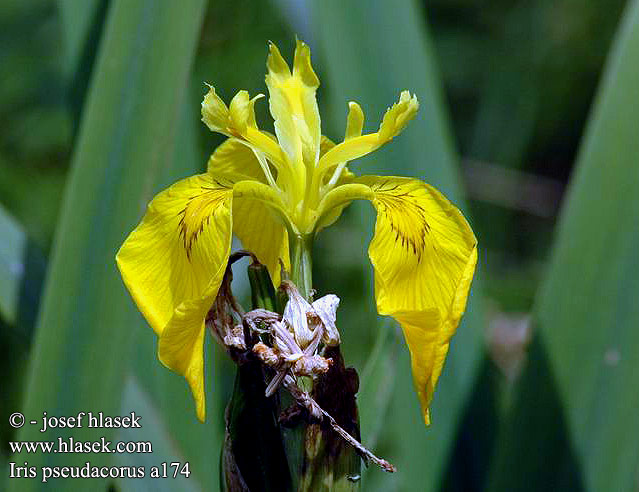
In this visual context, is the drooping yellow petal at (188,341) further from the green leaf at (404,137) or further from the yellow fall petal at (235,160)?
the green leaf at (404,137)

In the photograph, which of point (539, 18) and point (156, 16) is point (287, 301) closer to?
point (156, 16)

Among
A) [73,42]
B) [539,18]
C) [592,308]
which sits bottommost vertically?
[592,308]

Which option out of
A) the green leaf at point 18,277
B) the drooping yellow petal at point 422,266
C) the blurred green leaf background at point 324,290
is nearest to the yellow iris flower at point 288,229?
the drooping yellow petal at point 422,266

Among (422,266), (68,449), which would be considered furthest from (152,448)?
(422,266)

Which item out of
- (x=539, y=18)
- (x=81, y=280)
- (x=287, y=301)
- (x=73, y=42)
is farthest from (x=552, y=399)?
(x=539, y=18)

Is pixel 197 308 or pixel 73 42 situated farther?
pixel 73 42

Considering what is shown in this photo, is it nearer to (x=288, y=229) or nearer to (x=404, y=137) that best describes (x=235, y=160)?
(x=288, y=229)
